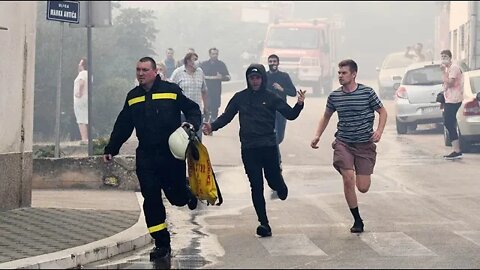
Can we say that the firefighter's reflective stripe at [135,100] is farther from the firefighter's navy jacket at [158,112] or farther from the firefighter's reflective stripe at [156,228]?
the firefighter's reflective stripe at [156,228]

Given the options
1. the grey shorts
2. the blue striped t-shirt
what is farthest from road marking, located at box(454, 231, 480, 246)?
the blue striped t-shirt

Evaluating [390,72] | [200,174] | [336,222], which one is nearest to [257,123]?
[336,222]

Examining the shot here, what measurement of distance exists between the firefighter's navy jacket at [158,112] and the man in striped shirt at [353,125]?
6.91ft

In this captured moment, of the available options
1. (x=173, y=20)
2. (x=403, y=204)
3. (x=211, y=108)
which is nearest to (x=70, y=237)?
(x=403, y=204)

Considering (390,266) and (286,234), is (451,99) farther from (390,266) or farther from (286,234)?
(390,266)

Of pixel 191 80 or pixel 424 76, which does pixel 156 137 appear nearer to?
pixel 191 80

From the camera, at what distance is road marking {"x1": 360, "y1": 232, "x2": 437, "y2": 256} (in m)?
11.5

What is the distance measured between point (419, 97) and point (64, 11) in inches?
475

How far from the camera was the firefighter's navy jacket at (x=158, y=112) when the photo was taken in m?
11.7

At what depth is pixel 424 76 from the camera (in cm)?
2862

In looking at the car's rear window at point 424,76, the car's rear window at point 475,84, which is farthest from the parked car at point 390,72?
the car's rear window at point 475,84

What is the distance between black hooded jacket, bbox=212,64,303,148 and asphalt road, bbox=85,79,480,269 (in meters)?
0.93

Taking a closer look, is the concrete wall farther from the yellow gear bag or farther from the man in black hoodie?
the yellow gear bag

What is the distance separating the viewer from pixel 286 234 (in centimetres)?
1316
